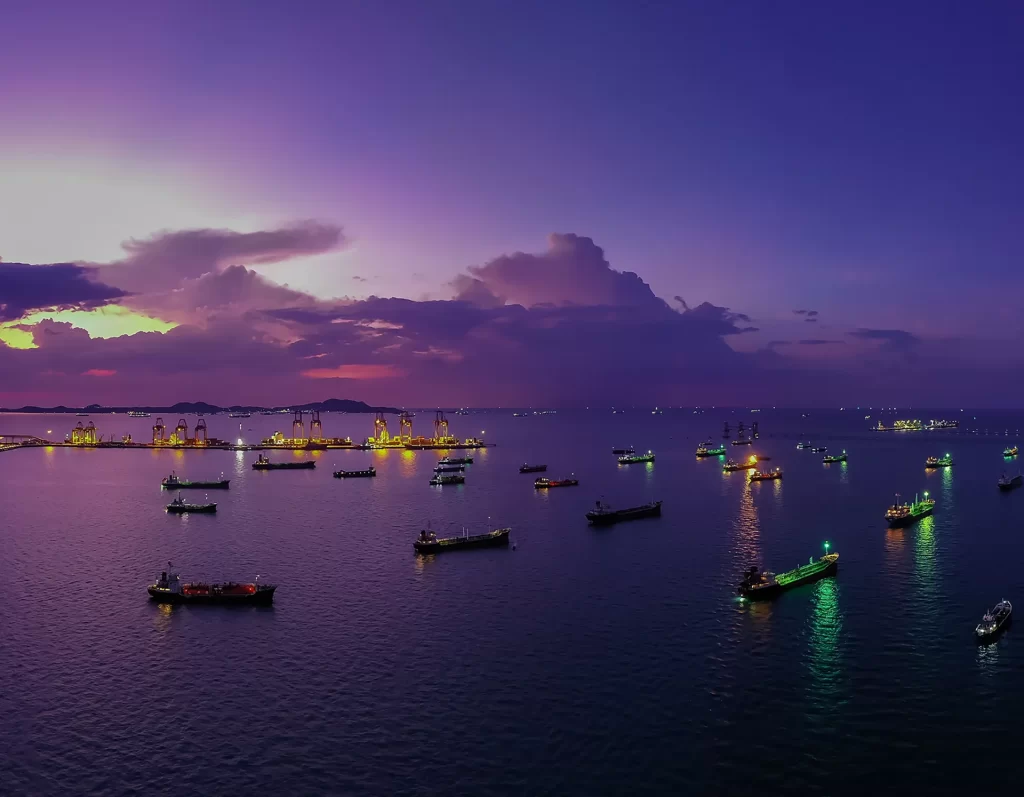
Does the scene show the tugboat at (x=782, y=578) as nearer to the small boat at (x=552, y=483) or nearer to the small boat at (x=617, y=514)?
the small boat at (x=617, y=514)

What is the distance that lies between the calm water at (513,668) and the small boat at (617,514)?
1111 centimetres

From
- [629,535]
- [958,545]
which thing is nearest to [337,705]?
[629,535]

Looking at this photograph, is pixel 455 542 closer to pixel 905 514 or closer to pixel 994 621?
pixel 994 621

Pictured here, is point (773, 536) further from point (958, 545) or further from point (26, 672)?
point (26, 672)

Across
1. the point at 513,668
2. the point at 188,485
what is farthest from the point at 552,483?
the point at 513,668

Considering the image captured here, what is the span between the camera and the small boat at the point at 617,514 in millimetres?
121312

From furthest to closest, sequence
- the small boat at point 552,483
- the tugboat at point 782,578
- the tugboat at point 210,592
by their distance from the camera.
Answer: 1. the small boat at point 552,483
2. the tugboat at point 782,578
3. the tugboat at point 210,592

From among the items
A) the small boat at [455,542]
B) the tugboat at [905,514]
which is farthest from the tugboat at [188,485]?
the tugboat at [905,514]

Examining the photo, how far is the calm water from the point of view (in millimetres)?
42469

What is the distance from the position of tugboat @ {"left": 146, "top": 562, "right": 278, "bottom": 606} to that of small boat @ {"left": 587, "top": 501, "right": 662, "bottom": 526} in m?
60.8

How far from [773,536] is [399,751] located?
257 ft

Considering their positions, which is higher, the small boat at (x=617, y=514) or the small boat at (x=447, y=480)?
the small boat at (x=447, y=480)

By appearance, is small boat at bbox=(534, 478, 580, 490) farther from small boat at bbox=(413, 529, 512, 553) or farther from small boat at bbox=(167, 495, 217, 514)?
small boat at bbox=(167, 495, 217, 514)

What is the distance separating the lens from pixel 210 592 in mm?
75500
